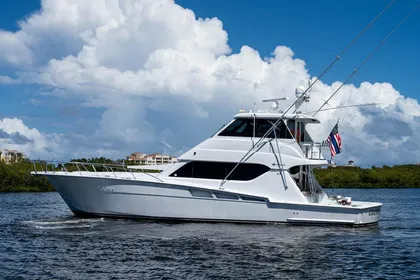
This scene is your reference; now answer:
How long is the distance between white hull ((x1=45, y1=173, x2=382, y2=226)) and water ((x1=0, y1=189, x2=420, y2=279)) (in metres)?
0.47

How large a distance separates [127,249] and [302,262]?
219 inches

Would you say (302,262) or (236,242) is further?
(236,242)

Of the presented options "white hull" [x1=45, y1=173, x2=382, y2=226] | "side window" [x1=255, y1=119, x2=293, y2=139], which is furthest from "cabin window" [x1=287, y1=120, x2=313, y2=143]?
"white hull" [x1=45, y1=173, x2=382, y2=226]

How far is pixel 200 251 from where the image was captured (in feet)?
56.8

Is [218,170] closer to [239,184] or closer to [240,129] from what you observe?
[239,184]

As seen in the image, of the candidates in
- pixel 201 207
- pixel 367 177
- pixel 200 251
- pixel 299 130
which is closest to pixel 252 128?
pixel 299 130

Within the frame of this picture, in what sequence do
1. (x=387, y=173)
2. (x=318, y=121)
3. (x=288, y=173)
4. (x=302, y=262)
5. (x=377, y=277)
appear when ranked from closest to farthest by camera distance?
(x=377, y=277) < (x=302, y=262) < (x=288, y=173) < (x=318, y=121) < (x=387, y=173)

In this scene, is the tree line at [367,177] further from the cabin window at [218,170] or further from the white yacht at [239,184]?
the cabin window at [218,170]

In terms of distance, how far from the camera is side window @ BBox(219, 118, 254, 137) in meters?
23.3

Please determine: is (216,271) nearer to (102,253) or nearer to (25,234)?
(102,253)

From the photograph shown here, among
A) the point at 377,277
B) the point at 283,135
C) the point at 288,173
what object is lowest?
the point at 377,277

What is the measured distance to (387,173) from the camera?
3930 inches

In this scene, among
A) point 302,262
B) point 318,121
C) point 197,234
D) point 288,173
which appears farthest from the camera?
point 318,121

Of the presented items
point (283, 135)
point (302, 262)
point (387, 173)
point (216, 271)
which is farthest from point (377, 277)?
point (387, 173)
